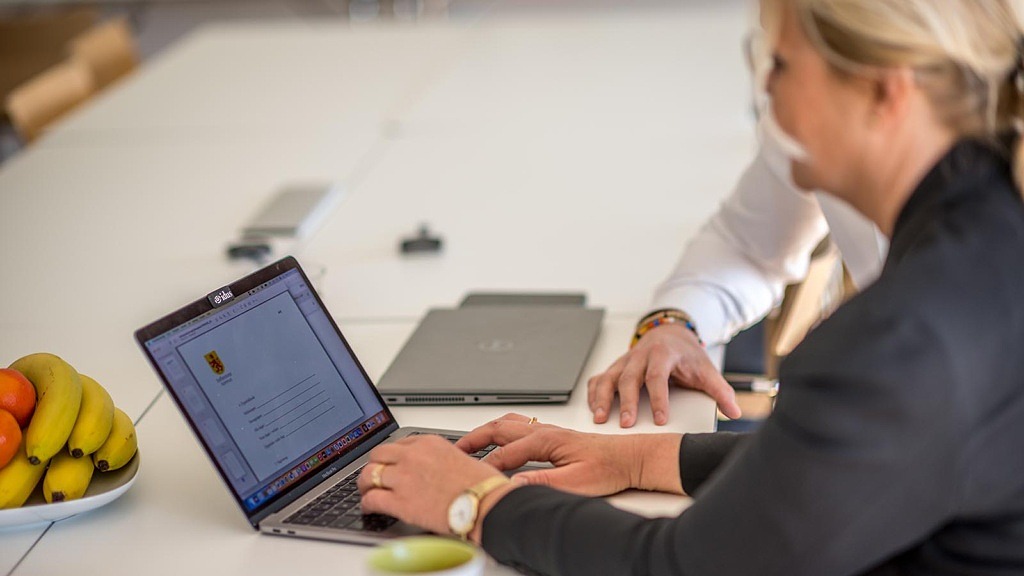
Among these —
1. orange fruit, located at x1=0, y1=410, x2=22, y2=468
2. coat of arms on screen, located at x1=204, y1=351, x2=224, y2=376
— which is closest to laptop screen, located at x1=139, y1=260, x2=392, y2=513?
coat of arms on screen, located at x1=204, y1=351, x2=224, y2=376

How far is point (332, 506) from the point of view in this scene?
1220 mm

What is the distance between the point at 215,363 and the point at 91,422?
18cm

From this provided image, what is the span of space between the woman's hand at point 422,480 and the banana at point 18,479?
0.37m

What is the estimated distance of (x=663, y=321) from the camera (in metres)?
1.59

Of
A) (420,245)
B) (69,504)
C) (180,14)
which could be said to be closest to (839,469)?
(69,504)

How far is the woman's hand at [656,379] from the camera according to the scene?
55.9 inches

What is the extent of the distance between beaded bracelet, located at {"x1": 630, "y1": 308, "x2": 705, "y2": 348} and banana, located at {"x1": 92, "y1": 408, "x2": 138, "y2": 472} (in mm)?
644

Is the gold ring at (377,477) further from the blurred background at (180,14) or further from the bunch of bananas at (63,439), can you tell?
the blurred background at (180,14)

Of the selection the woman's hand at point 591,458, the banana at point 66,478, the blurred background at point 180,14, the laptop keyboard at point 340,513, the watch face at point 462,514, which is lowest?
the blurred background at point 180,14

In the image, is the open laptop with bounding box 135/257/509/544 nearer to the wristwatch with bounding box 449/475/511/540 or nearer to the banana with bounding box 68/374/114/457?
the wristwatch with bounding box 449/475/511/540

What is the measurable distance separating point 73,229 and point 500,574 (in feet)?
5.14

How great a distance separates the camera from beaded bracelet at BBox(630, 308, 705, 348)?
1587mm

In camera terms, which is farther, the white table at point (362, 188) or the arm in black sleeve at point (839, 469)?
the white table at point (362, 188)

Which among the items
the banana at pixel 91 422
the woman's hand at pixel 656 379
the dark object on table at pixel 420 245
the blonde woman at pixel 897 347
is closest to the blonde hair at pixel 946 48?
the blonde woman at pixel 897 347
